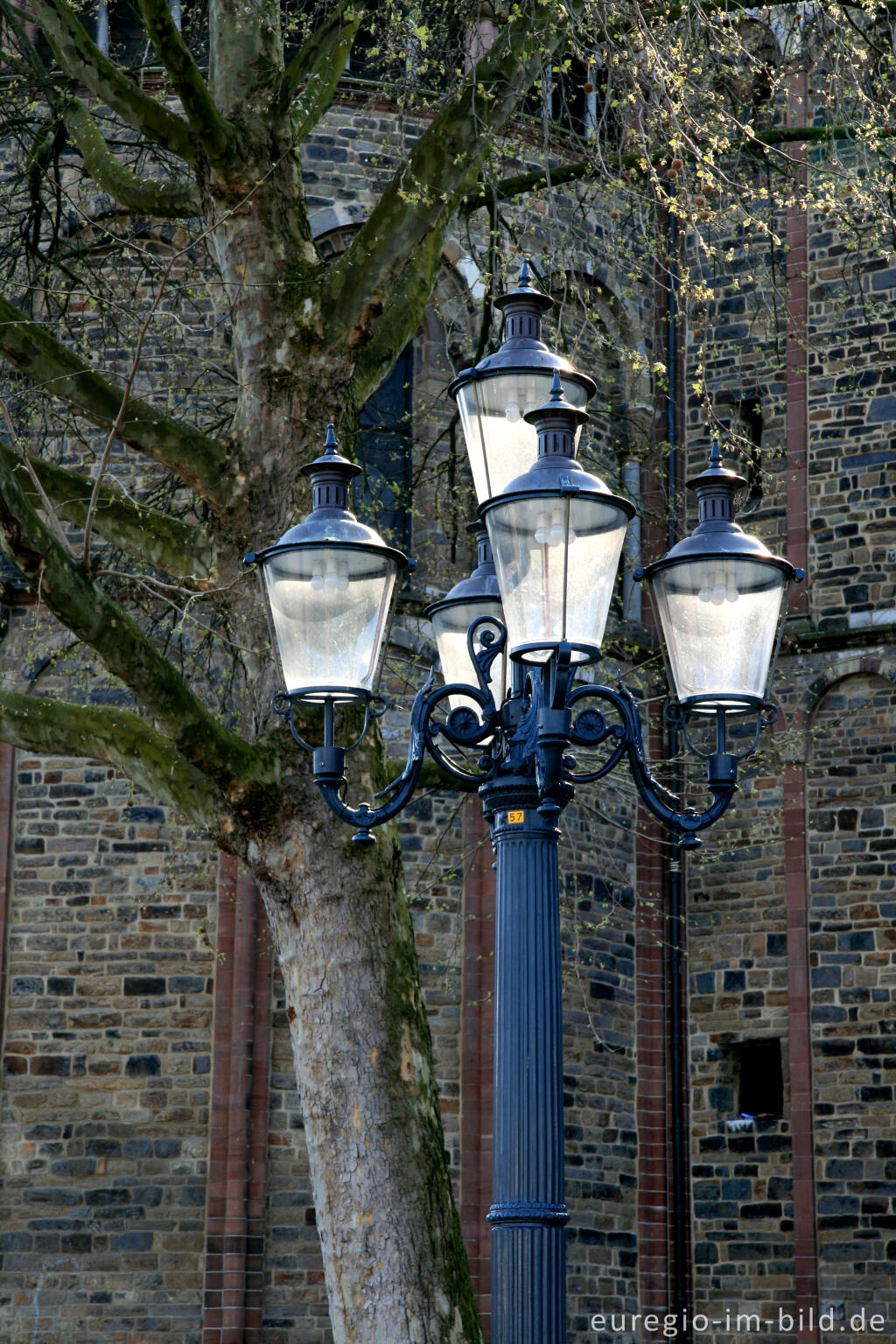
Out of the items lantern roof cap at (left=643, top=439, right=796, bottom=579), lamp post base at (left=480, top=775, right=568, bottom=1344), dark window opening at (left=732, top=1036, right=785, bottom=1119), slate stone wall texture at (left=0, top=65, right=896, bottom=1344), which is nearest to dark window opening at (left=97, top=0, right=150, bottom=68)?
slate stone wall texture at (left=0, top=65, right=896, bottom=1344)

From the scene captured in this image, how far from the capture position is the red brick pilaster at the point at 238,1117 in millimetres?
12047

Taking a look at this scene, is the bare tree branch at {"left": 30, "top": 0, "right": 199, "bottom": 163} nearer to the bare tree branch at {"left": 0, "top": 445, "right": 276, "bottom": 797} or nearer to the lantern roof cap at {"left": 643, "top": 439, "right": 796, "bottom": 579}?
the bare tree branch at {"left": 0, "top": 445, "right": 276, "bottom": 797}

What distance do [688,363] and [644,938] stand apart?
4765 millimetres

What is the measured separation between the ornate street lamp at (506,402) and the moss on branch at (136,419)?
2821 millimetres

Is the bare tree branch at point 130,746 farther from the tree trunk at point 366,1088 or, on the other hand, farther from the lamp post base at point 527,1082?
the lamp post base at point 527,1082

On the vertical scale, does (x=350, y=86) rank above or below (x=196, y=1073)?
above

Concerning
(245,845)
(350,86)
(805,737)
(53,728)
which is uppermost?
(350,86)

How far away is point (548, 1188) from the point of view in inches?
175

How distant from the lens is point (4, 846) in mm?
12805

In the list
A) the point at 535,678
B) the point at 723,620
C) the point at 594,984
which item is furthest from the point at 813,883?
the point at 535,678

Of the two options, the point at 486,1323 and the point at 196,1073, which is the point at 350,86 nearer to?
the point at 196,1073

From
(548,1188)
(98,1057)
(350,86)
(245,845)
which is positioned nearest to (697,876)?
(98,1057)

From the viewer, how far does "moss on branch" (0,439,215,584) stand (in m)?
8.39

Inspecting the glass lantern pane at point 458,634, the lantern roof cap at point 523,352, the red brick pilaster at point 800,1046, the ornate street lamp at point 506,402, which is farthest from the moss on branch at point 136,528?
the red brick pilaster at point 800,1046
